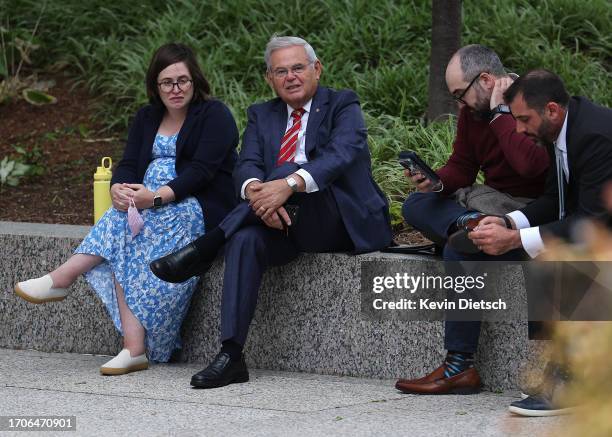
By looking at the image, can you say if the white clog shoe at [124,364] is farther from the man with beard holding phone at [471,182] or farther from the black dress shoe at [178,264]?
the man with beard holding phone at [471,182]

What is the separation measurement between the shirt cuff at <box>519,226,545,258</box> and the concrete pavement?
25.0 inches

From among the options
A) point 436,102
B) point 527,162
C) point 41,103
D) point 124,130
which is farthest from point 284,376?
point 41,103

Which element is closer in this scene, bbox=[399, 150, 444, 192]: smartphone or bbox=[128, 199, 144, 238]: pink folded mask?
bbox=[399, 150, 444, 192]: smartphone

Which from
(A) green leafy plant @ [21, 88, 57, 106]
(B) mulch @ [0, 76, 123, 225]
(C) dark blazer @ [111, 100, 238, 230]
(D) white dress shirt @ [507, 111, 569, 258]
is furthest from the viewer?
(A) green leafy plant @ [21, 88, 57, 106]

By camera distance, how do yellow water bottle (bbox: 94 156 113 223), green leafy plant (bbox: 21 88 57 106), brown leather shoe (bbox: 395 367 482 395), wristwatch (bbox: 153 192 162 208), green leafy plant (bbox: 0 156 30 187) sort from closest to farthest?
brown leather shoe (bbox: 395 367 482 395) → wristwatch (bbox: 153 192 162 208) → yellow water bottle (bbox: 94 156 113 223) → green leafy plant (bbox: 0 156 30 187) → green leafy plant (bbox: 21 88 57 106)

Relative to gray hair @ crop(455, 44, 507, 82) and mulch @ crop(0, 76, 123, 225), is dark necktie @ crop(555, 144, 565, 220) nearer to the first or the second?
gray hair @ crop(455, 44, 507, 82)

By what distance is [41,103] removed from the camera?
8.91 metres

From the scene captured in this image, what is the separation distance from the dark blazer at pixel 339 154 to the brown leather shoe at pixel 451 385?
0.76 meters

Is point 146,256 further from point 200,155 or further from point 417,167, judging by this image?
point 417,167

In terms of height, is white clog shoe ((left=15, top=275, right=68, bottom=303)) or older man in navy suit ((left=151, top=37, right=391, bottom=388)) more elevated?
older man in navy suit ((left=151, top=37, right=391, bottom=388))

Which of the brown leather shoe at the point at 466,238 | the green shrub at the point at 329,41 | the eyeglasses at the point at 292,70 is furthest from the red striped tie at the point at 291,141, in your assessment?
the green shrub at the point at 329,41

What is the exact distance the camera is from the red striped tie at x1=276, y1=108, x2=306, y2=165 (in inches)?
211

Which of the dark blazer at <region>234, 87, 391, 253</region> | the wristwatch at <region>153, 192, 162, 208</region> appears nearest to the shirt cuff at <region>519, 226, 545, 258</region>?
the dark blazer at <region>234, 87, 391, 253</region>

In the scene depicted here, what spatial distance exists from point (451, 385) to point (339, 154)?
1144 mm
